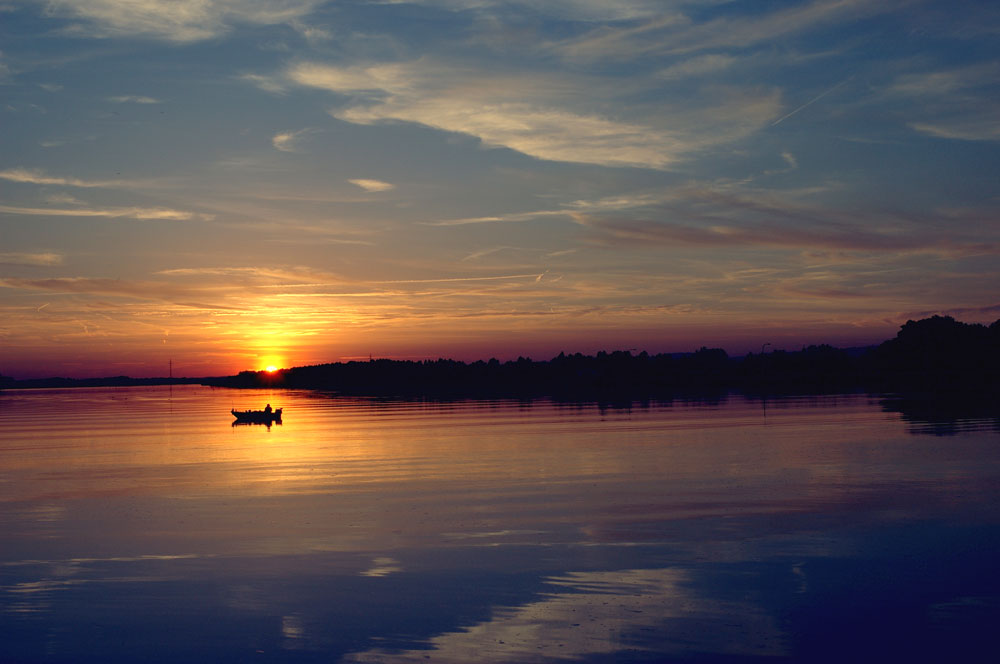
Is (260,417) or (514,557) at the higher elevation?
(260,417)

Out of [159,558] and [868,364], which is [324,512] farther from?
[868,364]

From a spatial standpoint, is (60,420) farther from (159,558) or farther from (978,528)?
(978,528)

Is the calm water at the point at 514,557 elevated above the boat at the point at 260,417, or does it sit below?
below

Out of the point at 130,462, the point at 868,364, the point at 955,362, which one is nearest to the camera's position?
the point at 130,462

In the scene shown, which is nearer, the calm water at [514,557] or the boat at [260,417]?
the calm water at [514,557]

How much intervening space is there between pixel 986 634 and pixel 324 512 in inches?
715

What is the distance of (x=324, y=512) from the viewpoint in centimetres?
2675

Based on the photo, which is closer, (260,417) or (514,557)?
(514,557)

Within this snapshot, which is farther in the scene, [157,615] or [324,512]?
[324,512]

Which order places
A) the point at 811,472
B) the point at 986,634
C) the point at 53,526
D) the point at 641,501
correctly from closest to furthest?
the point at 986,634 → the point at 53,526 → the point at 641,501 → the point at 811,472

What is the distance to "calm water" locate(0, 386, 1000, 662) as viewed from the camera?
565 inches

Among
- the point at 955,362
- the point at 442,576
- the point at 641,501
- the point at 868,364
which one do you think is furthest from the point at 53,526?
the point at 868,364

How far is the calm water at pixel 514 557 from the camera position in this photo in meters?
14.3

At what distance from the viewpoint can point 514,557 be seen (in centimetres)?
2008
